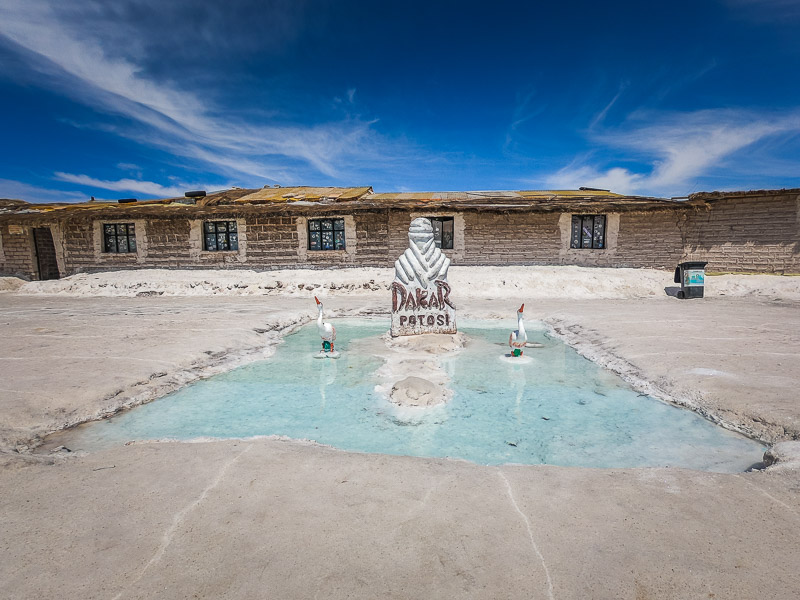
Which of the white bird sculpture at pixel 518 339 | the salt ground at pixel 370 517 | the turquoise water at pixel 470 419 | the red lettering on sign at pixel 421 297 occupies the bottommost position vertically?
the turquoise water at pixel 470 419

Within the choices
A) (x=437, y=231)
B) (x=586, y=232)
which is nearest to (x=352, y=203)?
(x=437, y=231)

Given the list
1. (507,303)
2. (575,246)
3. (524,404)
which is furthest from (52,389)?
(575,246)

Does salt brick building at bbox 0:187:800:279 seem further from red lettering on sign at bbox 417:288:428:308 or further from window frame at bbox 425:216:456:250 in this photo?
red lettering on sign at bbox 417:288:428:308

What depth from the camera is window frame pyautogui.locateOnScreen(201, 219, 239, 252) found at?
15203 millimetres

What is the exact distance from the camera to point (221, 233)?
50.2 feet

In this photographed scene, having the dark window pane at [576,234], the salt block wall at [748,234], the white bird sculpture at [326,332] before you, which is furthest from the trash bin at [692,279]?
the white bird sculpture at [326,332]

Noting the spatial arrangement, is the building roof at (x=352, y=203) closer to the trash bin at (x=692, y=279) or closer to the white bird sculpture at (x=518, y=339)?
the trash bin at (x=692, y=279)

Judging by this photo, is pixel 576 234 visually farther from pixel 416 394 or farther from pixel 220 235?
pixel 220 235

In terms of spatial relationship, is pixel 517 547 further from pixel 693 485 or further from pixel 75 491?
pixel 75 491

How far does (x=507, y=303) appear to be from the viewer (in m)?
11.0

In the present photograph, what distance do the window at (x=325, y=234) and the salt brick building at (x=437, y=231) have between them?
39 millimetres

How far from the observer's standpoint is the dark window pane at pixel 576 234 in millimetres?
14369

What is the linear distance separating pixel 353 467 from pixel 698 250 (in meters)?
16.3

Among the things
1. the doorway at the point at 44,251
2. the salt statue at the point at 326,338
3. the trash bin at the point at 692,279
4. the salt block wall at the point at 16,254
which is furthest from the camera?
the doorway at the point at 44,251
